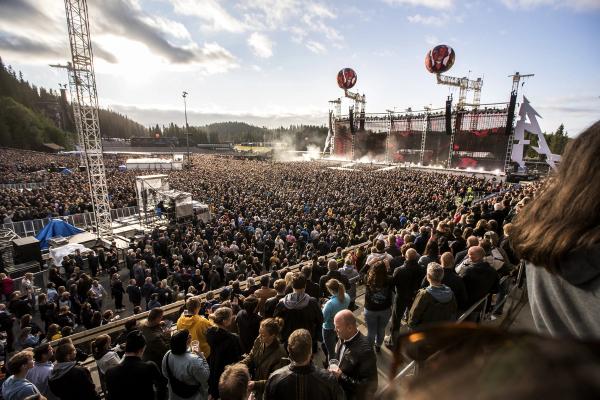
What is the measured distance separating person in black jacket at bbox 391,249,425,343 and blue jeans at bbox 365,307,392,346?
0.17 metres

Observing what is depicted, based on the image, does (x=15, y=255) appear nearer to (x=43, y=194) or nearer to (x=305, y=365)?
(x=43, y=194)

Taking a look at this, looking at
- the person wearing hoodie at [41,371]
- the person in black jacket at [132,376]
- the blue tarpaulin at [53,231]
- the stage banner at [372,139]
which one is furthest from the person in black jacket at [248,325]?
the stage banner at [372,139]

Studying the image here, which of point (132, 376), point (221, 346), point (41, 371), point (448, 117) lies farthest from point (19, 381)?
point (448, 117)

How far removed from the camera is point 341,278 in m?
5.58

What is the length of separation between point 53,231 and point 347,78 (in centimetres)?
5219

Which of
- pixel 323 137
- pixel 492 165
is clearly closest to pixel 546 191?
pixel 492 165

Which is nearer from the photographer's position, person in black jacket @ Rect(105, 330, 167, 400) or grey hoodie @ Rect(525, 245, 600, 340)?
grey hoodie @ Rect(525, 245, 600, 340)

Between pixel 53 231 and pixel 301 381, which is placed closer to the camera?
pixel 301 381

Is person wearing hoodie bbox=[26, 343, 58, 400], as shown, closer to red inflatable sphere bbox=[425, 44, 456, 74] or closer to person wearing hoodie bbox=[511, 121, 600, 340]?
person wearing hoodie bbox=[511, 121, 600, 340]

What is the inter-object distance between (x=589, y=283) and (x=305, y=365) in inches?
82.0

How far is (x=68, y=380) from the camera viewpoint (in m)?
3.54

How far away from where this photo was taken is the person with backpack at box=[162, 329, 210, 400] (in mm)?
3289

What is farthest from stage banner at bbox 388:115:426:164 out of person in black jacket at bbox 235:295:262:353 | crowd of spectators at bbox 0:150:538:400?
person in black jacket at bbox 235:295:262:353

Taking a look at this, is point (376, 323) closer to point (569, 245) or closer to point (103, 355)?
point (103, 355)
